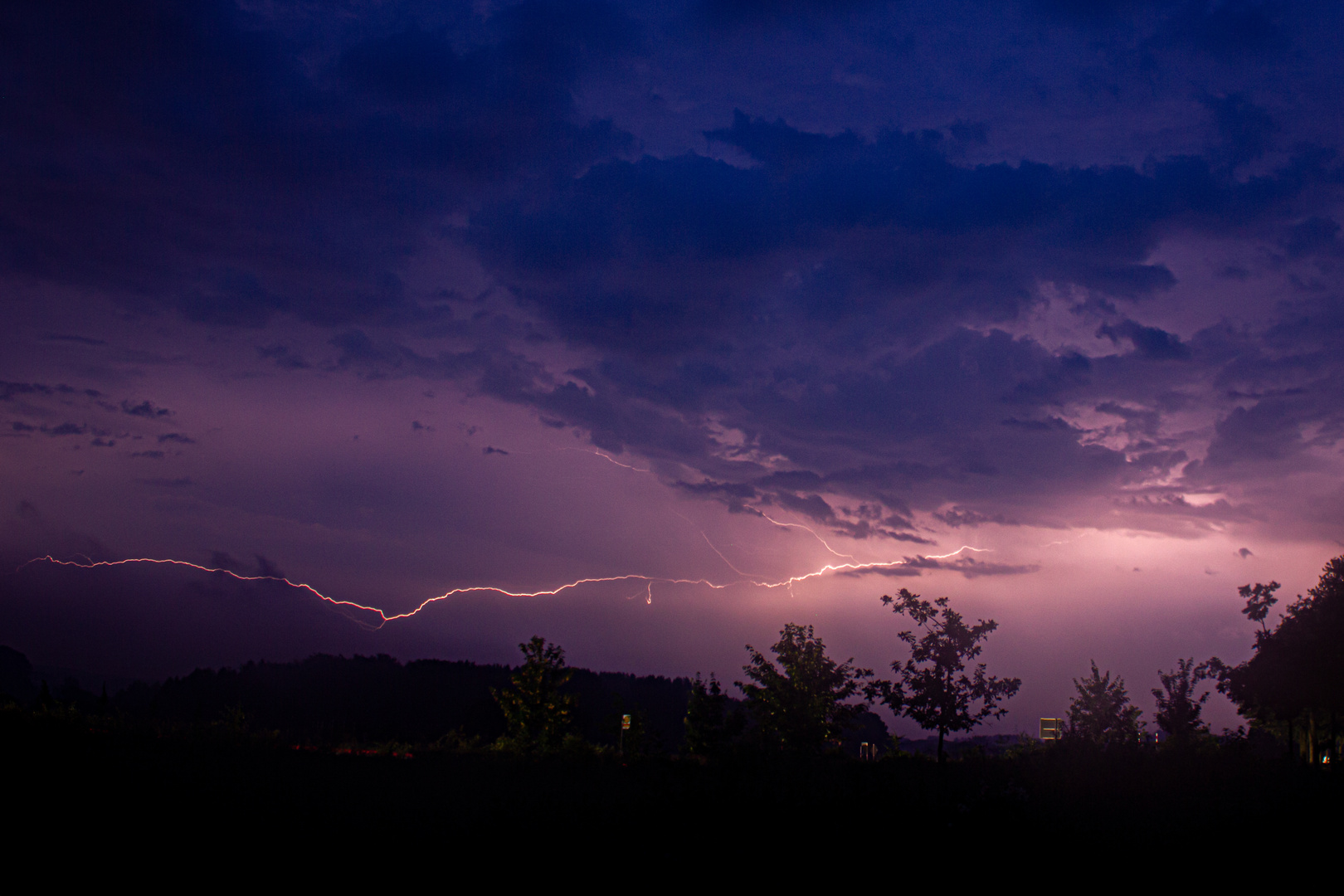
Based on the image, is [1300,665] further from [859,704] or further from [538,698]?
[538,698]

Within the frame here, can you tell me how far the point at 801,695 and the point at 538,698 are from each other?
36.3 ft

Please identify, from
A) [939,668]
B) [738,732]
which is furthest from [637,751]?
[939,668]

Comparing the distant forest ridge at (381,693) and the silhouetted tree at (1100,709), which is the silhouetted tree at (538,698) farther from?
the distant forest ridge at (381,693)

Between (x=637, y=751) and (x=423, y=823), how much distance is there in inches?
659

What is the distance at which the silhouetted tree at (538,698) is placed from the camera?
31.2 meters

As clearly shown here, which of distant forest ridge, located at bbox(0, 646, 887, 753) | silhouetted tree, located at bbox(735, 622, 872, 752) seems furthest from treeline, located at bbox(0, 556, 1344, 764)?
distant forest ridge, located at bbox(0, 646, 887, 753)

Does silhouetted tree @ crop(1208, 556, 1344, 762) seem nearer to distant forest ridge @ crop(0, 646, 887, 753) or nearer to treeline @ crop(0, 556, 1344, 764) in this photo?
treeline @ crop(0, 556, 1344, 764)

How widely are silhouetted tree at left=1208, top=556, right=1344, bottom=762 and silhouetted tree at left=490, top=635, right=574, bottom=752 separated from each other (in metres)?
28.6

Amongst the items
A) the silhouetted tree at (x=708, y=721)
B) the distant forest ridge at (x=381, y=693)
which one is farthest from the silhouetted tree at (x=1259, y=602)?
the distant forest ridge at (x=381, y=693)

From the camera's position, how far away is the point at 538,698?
31.7 metres

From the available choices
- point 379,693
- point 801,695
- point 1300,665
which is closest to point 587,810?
point 801,695

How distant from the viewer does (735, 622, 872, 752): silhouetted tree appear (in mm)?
27531

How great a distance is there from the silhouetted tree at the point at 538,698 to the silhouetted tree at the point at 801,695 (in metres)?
7.91

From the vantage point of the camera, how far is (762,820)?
11.6m
